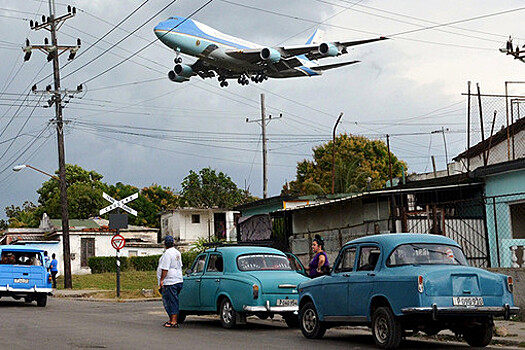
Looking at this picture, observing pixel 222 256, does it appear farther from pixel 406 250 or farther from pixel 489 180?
pixel 489 180

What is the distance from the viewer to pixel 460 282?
10398 mm

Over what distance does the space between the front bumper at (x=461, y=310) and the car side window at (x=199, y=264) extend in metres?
6.44

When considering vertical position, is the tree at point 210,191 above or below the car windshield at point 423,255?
above

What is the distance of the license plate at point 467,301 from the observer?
10.3 m

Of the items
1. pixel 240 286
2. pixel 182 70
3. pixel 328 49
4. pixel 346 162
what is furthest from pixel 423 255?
pixel 346 162

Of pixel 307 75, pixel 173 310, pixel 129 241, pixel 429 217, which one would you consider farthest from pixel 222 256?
pixel 129 241

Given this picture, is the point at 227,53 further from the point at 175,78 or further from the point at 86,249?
the point at 86,249

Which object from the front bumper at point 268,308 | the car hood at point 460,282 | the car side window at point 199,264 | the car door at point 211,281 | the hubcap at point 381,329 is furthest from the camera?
the car side window at point 199,264

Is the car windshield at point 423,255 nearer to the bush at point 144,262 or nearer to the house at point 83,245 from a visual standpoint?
the bush at point 144,262

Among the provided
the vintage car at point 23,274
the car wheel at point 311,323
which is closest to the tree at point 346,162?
the vintage car at point 23,274

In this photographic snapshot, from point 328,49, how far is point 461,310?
28.2 m

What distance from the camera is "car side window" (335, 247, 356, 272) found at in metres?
12.1

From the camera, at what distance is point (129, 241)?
67438mm

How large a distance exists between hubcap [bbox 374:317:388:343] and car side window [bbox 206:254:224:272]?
4.87m
